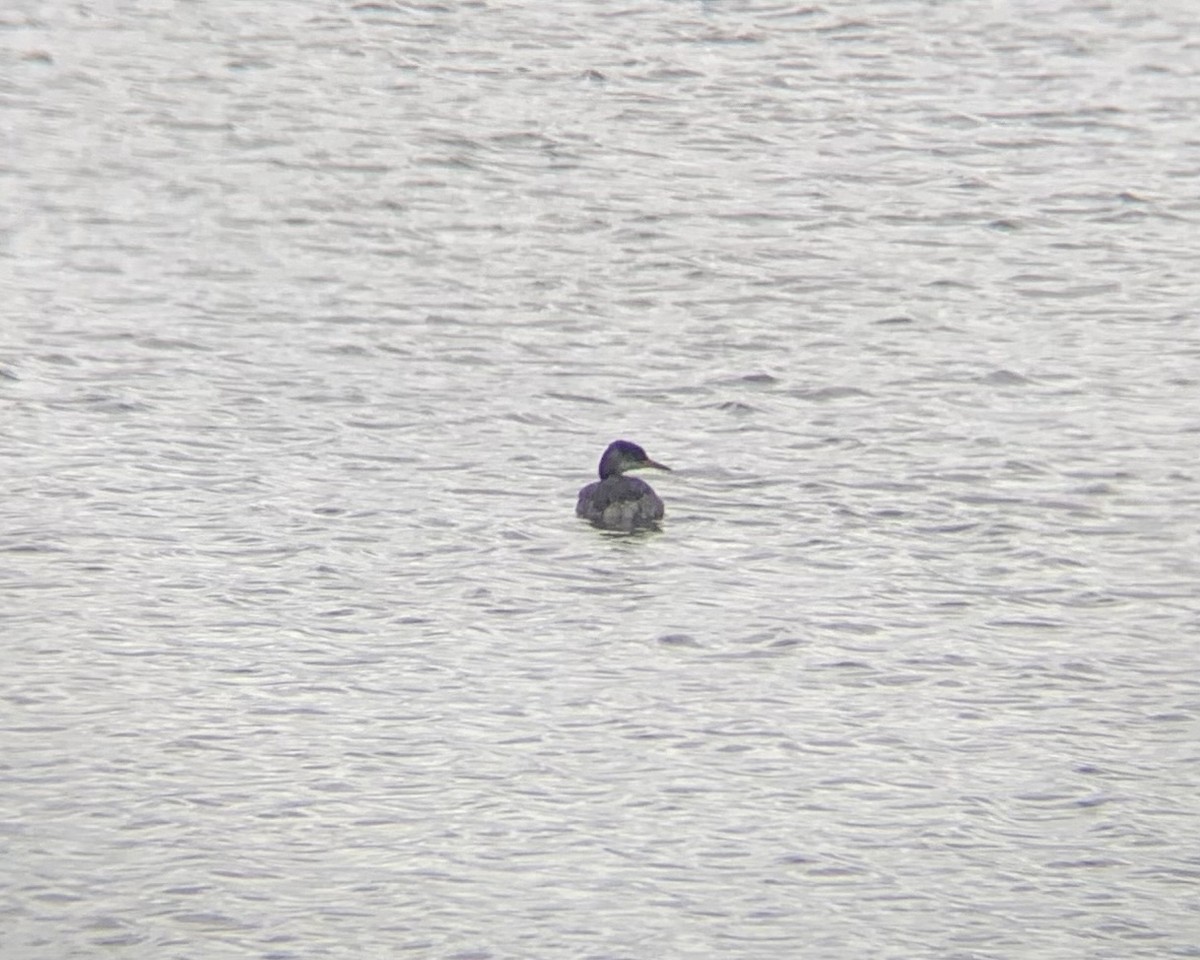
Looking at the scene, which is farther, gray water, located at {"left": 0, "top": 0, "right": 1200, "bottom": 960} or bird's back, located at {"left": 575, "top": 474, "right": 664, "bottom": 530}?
bird's back, located at {"left": 575, "top": 474, "right": 664, "bottom": 530}

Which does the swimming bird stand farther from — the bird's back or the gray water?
the gray water

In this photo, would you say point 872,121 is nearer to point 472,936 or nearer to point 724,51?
point 724,51

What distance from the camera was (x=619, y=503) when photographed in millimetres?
14359

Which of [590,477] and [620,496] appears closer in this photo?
[620,496]

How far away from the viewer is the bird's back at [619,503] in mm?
14375

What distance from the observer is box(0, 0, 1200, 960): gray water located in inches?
404

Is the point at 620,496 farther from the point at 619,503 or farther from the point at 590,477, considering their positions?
the point at 590,477

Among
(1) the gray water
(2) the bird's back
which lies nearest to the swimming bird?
(2) the bird's back

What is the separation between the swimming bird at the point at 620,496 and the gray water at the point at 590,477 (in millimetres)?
135

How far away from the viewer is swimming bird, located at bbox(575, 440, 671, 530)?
566 inches

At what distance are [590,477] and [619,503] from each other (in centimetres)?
108

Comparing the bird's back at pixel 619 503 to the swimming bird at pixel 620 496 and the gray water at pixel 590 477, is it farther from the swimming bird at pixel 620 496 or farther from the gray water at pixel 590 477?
the gray water at pixel 590 477

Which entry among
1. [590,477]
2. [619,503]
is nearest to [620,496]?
[619,503]

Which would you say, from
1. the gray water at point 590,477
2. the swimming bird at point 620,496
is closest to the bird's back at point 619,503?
the swimming bird at point 620,496
